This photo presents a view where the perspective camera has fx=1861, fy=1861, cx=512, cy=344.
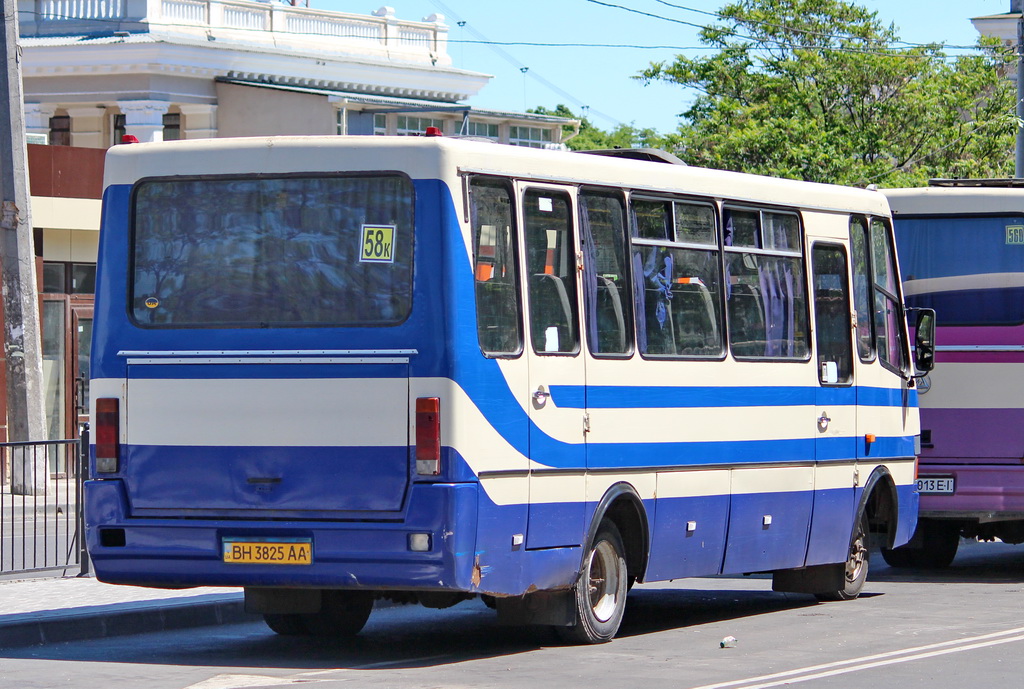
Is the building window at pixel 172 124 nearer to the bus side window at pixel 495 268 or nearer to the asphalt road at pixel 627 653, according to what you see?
the asphalt road at pixel 627 653

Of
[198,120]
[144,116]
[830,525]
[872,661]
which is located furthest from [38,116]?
[872,661]

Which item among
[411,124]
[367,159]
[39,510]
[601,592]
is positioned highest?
[411,124]

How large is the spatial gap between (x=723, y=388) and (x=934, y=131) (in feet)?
76.2

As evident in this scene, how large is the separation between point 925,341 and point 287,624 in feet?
18.8

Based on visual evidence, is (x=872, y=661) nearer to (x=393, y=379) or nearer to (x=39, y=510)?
(x=393, y=379)

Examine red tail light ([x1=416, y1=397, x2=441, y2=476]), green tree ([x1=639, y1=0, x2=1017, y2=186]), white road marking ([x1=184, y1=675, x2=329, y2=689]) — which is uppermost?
green tree ([x1=639, y1=0, x2=1017, y2=186])

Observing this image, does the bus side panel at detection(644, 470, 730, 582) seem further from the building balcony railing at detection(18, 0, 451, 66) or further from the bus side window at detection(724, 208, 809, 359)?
the building balcony railing at detection(18, 0, 451, 66)

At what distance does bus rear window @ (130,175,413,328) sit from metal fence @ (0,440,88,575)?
352 centimetres

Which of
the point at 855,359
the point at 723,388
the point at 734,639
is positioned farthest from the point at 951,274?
the point at 734,639

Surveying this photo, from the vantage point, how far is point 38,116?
36250 millimetres

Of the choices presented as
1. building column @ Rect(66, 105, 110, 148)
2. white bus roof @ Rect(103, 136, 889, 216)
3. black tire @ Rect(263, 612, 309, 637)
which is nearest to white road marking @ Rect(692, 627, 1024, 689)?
white bus roof @ Rect(103, 136, 889, 216)

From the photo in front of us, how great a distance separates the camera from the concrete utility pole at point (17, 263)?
2103 centimetres

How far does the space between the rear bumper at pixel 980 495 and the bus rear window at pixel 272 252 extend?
7.25 meters

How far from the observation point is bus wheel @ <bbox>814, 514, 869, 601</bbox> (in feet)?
45.4
